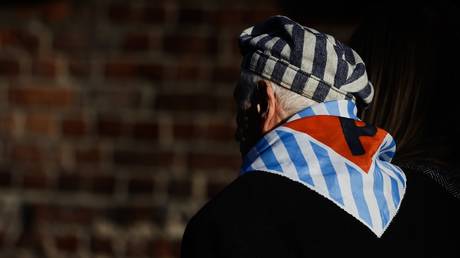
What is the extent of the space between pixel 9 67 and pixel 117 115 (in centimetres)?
44

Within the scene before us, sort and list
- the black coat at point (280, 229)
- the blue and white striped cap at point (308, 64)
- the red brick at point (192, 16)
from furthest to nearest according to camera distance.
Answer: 1. the red brick at point (192, 16)
2. the blue and white striped cap at point (308, 64)
3. the black coat at point (280, 229)

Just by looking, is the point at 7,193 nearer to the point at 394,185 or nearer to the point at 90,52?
the point at 90,52

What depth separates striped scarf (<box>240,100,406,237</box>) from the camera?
160cm

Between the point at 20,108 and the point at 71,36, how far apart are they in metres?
0.33

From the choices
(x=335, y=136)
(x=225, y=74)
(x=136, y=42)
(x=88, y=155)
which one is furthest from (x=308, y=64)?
(x=88, y=155)

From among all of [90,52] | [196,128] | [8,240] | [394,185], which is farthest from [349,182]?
[8,240]

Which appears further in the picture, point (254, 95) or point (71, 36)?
point (71, 36)

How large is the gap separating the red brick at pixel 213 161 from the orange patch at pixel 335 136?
1.33 meters

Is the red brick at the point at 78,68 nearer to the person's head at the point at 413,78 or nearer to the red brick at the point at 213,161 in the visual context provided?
the red brick at the point at 213,161

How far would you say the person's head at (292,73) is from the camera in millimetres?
1704

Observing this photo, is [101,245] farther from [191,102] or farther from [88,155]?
[191,102]

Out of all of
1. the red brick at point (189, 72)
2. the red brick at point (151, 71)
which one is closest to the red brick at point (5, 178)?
the red brick at point (151, 71)

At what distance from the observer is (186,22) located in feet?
9.77

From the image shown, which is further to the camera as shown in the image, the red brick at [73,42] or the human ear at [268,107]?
the red brick at [73,42]
